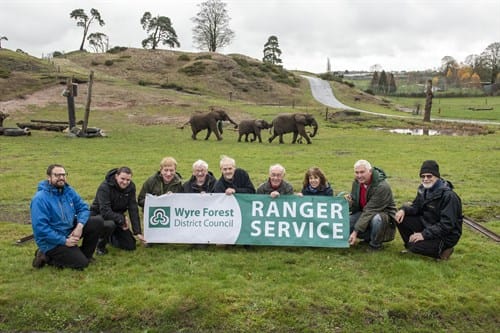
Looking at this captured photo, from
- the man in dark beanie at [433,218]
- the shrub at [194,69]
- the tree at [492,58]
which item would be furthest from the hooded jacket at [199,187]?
the tree at [492,58]

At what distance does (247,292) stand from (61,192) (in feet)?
9.83

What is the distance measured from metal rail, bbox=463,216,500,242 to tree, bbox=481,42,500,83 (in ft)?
291

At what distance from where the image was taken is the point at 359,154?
66.0 ft

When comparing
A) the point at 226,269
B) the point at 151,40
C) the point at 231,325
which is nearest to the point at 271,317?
the point at 231,325

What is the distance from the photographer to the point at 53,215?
→ 22.2 feet

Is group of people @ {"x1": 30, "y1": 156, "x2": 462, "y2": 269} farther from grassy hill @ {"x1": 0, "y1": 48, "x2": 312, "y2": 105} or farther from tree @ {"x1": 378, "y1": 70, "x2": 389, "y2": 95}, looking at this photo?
tree @ {"x1": 378, "y1": 70, "x2": 389, "y2": 95}

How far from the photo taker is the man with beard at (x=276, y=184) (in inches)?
318

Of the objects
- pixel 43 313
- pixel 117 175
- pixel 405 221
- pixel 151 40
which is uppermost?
pixel 151 40

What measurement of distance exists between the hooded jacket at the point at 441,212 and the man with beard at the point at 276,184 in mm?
2080

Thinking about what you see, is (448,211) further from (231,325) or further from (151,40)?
(151,40)

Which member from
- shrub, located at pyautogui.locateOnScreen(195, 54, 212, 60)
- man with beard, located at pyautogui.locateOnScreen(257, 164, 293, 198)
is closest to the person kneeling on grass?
man with beard, located at pyautogui.locateOnScreen(257, 164, 293, 198)

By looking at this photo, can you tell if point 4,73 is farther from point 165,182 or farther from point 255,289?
point 255,289

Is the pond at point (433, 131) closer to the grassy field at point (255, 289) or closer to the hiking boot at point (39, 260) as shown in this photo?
the grassy field at point (255, 289)

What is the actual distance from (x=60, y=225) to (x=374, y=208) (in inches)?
186
